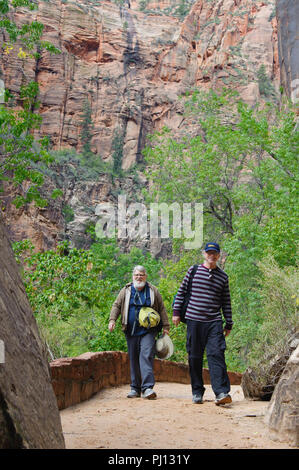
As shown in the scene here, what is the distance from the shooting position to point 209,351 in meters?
5.49

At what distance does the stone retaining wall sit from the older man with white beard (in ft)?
1.72

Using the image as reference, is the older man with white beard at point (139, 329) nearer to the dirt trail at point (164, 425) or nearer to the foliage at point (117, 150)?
the dirt trail at point (164, 425)

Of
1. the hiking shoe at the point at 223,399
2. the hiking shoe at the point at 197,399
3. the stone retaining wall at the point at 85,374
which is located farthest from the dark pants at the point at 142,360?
the hiking shoe at the point at 223,399

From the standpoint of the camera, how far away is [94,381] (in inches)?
250

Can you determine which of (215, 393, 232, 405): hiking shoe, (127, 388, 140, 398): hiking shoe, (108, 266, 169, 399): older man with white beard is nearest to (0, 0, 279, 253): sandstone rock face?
(108, 266, 169, 399): older man with white beard

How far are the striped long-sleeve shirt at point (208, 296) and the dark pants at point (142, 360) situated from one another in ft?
2.43

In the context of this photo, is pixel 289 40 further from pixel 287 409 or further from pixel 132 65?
pixel 132 65

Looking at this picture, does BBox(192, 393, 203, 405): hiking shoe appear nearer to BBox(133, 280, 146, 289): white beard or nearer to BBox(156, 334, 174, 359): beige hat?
BBox(156, 334, 174, 359): beige hat

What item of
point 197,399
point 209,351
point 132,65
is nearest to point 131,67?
point 132,65

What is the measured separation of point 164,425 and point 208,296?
1798 millimetres

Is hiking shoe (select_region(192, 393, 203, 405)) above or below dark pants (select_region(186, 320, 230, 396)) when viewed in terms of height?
below

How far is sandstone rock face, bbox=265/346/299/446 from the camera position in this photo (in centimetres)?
342
